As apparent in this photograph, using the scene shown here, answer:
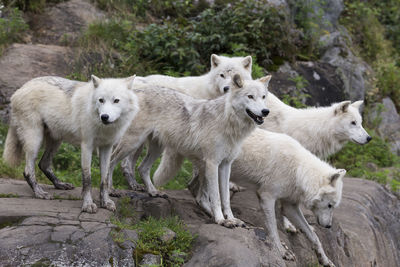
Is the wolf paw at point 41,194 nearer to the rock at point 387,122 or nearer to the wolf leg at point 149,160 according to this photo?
the wolf leg at point 149,160

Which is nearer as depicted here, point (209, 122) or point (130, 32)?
point (209, 122)

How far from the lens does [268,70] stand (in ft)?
34.3

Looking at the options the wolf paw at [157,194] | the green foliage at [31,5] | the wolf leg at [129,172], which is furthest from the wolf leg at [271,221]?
the green foliage at [31,5]

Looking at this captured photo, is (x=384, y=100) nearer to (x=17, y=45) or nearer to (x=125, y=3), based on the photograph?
(x=125, y=3)

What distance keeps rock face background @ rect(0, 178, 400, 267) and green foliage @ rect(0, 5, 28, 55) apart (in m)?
4.72

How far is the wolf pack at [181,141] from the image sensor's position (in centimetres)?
489

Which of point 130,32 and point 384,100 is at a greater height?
point 130,32

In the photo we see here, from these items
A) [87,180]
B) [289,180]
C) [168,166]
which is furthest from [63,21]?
[289,180]

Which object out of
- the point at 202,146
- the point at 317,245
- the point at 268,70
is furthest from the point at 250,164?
the point at 268,70

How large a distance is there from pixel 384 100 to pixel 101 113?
34.0ft

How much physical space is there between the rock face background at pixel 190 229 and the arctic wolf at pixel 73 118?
0.43 metres

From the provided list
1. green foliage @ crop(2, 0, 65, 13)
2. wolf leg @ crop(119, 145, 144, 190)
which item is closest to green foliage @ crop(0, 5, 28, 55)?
green foliage @ crop(2, 0, 65, 13)

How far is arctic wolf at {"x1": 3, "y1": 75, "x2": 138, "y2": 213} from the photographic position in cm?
475

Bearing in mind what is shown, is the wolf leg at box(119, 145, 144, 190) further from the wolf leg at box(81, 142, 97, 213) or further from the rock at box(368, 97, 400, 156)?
the rock at box(368, 97, 400, 156)
